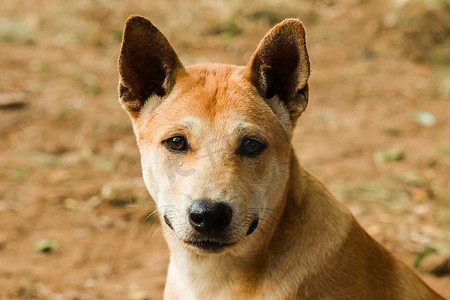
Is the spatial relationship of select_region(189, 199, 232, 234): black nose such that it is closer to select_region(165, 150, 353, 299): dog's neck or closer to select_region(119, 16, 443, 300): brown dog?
select_region(119, 16, 443, 300): brown dog

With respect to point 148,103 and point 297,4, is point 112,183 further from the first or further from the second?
point 297,4

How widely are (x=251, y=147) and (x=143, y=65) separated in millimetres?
848

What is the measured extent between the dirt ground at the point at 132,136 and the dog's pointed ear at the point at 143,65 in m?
2.05

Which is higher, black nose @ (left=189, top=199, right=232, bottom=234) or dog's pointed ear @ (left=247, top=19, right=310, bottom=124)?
dog's pointed ear @ (left=247, top=19, right=310, bottom=124)

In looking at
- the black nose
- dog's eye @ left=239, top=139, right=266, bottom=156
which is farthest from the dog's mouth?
dog's eye @ left=239, top=139, right=266, bottom=156

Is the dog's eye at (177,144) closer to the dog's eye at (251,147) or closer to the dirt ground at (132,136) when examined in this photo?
the dog's eye at (251,147)

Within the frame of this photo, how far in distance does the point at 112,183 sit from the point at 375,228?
2.87 meters

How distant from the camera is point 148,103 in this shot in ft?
11.6

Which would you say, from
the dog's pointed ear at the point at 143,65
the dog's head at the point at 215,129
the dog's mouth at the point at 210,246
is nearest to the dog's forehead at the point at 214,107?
the dog's head at the point at 215,129

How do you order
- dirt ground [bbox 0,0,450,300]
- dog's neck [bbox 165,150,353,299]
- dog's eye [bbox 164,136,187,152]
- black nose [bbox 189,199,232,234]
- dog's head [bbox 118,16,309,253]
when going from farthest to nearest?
dirt ground [bbox 0,0,450,300]
dog's eye [bbox 164,136,187,152]
dog's neck [bbox 165,150,353,299]
dog's head [bbox 118,16,309,253]
black nose [bbox 189,199,232,234]

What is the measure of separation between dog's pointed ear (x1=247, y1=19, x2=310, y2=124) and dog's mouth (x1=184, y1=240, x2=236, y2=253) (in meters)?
0.91

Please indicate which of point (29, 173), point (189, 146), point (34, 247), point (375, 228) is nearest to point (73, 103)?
point (29, 173)

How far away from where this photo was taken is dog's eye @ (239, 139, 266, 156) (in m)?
3.17

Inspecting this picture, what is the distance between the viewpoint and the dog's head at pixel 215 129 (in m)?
2.92
